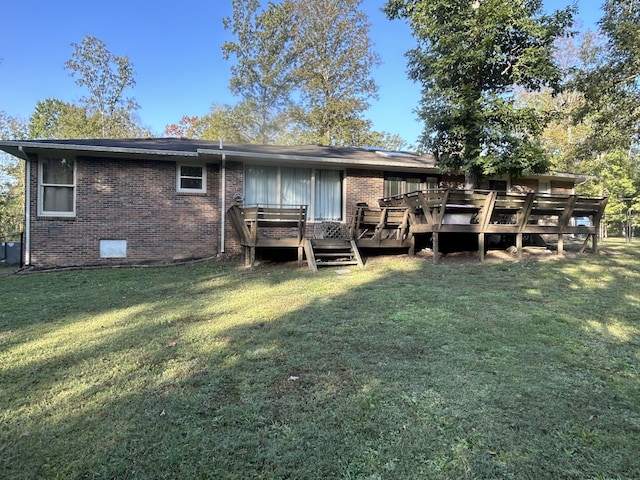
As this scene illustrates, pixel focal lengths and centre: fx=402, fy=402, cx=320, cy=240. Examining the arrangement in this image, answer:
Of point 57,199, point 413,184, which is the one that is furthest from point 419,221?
point 57,199

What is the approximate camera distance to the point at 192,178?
1064cm

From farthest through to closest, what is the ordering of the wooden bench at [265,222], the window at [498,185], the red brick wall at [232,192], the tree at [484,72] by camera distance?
the window at [498,185], the red brick wall at [232,192], the tree at [484,72], the wooden bench at [265,222]

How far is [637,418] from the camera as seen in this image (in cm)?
241

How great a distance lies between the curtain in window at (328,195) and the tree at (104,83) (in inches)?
855

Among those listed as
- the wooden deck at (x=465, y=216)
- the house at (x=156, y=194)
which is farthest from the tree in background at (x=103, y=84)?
the wooden deck at (x=465, y=216)

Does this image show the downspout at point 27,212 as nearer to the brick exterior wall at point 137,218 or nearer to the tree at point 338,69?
the brick exterior wall at point 137,218

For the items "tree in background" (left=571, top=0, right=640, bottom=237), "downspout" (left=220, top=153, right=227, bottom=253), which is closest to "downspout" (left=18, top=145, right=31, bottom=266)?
"downspout" (left=220, top=153, right=227, bottom=253)

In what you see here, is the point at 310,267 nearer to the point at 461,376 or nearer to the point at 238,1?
the point at 461,376

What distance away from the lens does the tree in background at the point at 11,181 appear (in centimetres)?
2291

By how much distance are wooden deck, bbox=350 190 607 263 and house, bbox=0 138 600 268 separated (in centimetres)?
108

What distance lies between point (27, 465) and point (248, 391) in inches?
48.8

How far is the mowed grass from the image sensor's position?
6.63 ft

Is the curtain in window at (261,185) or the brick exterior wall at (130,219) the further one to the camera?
the curtain in window at (261,185)

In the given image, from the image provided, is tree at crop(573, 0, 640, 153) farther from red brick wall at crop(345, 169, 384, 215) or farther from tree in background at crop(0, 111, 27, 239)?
tree in background at crop(0, 111, 27, 239)
